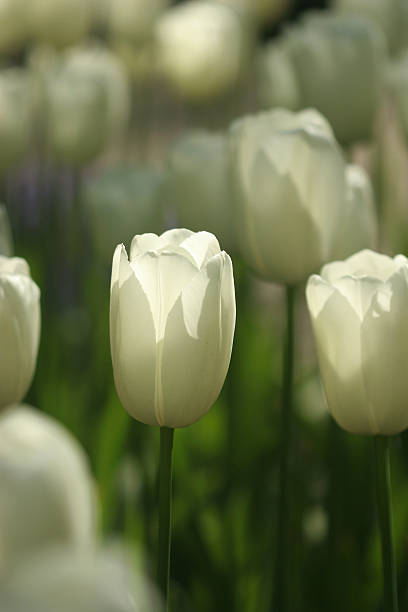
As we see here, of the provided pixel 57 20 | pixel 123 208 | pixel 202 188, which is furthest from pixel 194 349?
pixel 57 20

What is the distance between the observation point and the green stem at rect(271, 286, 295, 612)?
0.56 metres

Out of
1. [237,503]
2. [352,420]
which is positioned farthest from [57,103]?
[352,420]

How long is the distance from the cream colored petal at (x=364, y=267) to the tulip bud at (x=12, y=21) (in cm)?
110

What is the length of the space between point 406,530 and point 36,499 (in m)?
0.59

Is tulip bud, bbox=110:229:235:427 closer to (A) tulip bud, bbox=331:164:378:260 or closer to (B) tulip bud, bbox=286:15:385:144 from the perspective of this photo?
(A) tulip bud, bbox=331:164:378:260

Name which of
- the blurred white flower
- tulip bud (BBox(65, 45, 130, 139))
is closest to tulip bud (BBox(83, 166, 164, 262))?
tulip bud (BBox(65, 45, 130, 139))

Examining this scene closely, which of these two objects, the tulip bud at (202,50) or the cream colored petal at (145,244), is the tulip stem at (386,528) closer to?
the cream colored petal at (145,244)

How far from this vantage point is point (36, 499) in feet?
1.01

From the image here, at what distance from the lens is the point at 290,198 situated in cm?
59

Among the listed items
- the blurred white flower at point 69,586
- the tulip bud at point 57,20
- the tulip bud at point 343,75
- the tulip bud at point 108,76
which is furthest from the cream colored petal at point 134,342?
the tulip bud at point 57,20

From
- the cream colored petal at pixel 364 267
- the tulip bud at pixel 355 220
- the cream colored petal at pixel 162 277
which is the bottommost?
the tulip bud at pixel 355 220

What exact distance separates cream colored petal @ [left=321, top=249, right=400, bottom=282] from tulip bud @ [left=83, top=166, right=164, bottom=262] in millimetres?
458

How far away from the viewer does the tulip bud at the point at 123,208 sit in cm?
93

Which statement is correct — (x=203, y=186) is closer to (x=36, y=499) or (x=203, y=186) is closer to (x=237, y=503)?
(x=237, y=503)
